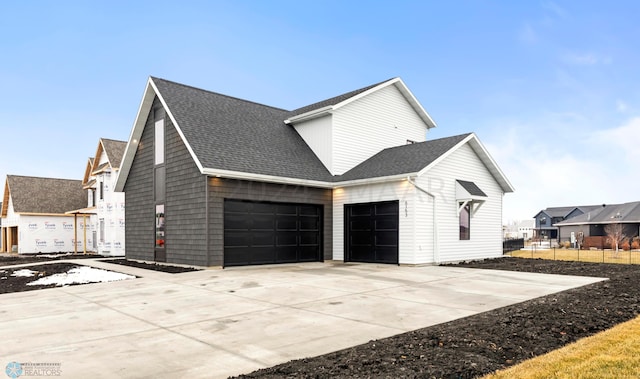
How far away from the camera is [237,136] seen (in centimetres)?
1723

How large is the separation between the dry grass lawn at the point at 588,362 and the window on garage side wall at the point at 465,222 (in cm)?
1249

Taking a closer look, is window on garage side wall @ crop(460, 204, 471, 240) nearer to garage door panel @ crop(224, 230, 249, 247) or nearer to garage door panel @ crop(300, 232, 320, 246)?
garage door panel @ crop(300, 232, 320, 246)

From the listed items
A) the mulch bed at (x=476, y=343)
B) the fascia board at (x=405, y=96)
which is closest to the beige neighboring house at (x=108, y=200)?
the fascia board at (x=405, y=96)

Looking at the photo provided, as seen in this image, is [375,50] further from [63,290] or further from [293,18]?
[63,290]

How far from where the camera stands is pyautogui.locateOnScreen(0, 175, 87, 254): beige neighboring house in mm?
32688

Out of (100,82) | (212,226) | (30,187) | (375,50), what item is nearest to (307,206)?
(212,226)

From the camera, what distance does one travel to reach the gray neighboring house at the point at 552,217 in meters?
65.9

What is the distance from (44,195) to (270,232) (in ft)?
91.0

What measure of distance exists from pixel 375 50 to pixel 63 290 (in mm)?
26100

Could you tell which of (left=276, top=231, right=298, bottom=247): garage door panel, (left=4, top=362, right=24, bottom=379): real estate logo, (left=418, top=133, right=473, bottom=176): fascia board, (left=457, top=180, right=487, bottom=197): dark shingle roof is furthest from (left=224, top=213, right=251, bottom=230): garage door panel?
(left=4, top=362, right=24, bottom=379): real estate logo

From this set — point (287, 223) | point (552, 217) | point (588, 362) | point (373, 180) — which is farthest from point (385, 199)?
point (552, 217)

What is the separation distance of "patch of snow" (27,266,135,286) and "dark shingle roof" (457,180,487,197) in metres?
12.9

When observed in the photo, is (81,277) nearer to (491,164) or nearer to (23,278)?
(23,278)

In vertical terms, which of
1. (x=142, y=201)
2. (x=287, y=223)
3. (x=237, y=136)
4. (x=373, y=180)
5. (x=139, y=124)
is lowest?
(x=287, y=223)
